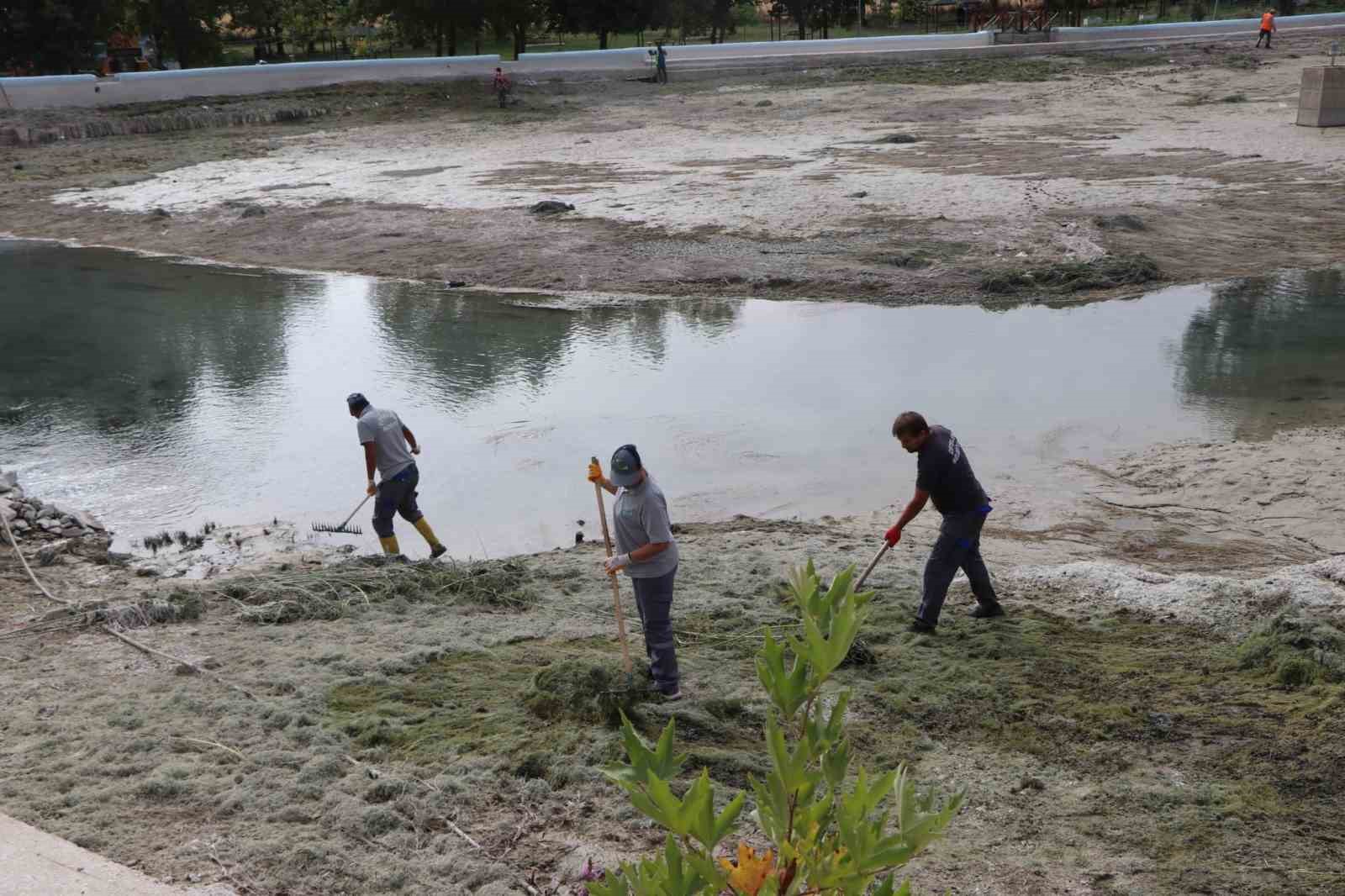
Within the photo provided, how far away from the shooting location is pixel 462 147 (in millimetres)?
32438

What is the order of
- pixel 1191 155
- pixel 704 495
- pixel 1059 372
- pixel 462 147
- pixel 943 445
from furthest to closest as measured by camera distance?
pixel 462 147
pixel 1191 155
pixel 1059 372
pixel 704 495
pixel 943 445

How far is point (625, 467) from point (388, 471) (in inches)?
156

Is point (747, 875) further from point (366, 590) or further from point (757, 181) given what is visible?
point (757, 181)

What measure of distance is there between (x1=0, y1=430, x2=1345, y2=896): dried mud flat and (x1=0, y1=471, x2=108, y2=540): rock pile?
28.8 inches

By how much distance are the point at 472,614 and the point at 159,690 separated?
6.97 ft

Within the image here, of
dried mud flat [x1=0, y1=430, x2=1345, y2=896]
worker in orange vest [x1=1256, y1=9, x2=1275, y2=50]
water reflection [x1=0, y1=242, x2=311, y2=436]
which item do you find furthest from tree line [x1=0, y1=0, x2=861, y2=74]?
dried mud flat [x1=0, y1=430, x2=1345, y2=896]

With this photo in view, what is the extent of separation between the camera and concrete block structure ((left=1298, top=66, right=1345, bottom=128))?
89.7ft

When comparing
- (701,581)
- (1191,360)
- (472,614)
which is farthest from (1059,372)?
(472,614)

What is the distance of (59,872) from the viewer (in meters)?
4.88

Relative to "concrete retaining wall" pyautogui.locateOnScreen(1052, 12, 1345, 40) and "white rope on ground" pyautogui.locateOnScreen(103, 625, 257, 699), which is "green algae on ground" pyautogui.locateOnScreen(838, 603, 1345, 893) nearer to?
"white rope on ground" pyautogui.locateOnScreen(103, 625, 257, 699)

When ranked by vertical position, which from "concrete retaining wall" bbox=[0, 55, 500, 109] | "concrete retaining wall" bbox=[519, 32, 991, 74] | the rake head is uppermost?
"concrete retaining wall" bbox=[519, 32, 991, 74]

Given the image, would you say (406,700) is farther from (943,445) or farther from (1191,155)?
(1191,155)

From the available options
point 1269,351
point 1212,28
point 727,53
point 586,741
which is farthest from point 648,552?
point 1212,28

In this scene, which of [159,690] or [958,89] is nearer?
[159,690]
